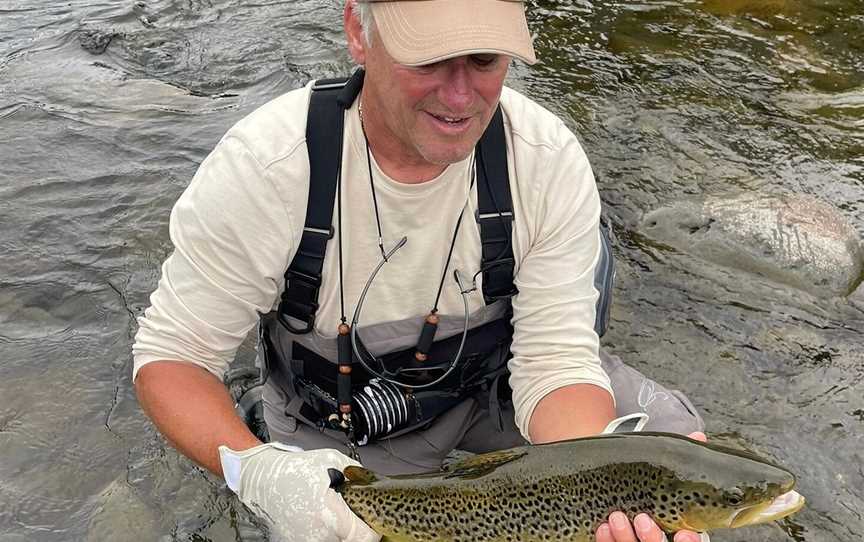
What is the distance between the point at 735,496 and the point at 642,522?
281 millimetres

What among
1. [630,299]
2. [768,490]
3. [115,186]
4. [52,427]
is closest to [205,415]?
[768,490]

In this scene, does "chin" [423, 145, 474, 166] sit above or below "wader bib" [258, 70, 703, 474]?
above

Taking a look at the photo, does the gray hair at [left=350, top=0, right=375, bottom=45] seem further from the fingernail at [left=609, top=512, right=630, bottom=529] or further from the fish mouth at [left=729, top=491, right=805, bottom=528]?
the fish mouth at [left=729, top=491, right=805, bottom=528]

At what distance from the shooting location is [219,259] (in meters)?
2.76

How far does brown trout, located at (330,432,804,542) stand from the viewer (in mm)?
2340

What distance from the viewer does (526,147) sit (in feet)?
9.71

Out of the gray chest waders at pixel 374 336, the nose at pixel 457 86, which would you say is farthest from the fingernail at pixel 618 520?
the nose at pixel 457 86

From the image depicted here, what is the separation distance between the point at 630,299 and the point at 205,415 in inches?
132

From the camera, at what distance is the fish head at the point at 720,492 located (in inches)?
91.6

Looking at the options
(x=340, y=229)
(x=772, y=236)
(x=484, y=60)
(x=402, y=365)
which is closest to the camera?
(x=484, y=60)

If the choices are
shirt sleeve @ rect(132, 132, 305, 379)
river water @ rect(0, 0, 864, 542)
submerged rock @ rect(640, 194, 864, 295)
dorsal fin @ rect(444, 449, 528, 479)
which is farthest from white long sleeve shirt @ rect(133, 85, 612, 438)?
submerged rock @ rect(640, 194, 864, 295)

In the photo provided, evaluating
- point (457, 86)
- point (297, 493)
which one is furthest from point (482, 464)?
point (457, 86)

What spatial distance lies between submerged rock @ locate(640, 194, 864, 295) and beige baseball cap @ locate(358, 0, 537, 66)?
→ 3691 mm

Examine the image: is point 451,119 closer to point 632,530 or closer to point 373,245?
point 373,245
